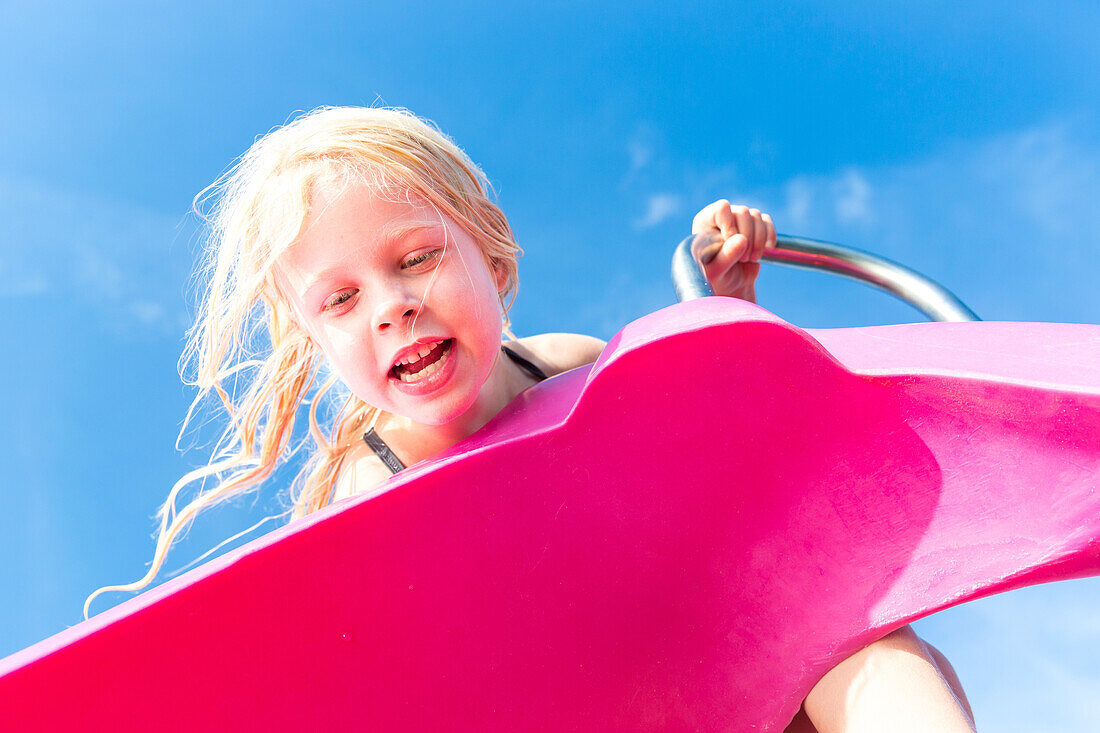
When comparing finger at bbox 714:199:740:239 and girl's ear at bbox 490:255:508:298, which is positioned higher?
girl's ear at bbox 490:255:508:298

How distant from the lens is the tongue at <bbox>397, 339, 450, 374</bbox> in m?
0.85

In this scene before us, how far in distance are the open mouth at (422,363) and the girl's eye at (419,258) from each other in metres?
0.08

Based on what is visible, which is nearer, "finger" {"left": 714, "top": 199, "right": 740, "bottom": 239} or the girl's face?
the girl's face

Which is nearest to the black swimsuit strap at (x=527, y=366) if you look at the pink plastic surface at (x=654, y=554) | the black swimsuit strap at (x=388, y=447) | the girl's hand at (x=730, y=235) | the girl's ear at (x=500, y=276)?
the black swimsuit strap at (x=388, y=447)

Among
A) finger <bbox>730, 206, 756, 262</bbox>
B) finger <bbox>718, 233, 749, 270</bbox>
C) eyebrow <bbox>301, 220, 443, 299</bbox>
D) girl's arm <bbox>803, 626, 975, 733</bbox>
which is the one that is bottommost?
girl's arm <bbox>803, 626, 975, 733</bbox>

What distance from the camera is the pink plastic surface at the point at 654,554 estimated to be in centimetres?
49

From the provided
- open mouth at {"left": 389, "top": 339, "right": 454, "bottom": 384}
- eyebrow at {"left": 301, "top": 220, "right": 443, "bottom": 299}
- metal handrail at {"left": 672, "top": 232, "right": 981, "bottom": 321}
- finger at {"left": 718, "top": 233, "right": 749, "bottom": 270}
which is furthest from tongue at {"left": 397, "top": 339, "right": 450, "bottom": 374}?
finger at {"left": 718, "top": 233, "right": 749, "bottom": 270}

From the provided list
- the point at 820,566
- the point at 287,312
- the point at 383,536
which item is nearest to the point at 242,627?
the point at 383,536

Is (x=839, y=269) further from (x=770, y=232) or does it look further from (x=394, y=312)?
(x=394, y=312)

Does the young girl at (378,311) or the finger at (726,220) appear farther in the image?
the finger at (726,220)

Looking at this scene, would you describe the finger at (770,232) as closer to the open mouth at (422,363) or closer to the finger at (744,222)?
the finger at (744,222)

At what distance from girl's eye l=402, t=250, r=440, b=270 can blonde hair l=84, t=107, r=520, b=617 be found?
0.08m

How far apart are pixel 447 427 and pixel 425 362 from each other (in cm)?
24

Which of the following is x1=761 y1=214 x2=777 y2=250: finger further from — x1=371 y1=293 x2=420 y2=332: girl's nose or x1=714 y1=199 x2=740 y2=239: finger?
x1=371 y1=293 x2=420 y2=332: girl's nose
